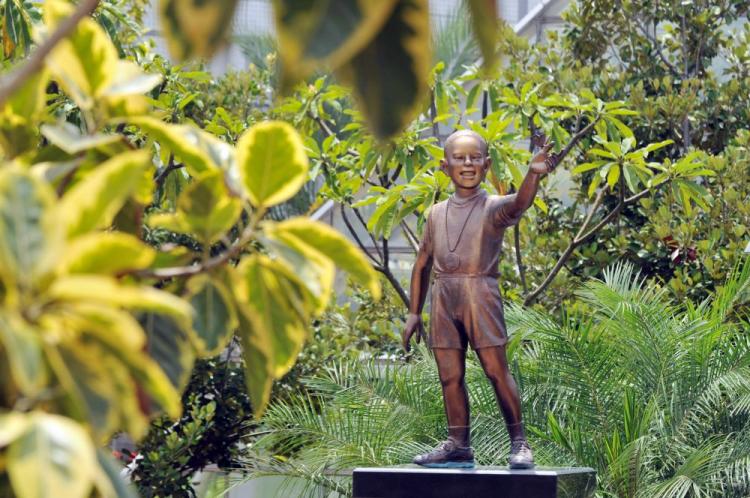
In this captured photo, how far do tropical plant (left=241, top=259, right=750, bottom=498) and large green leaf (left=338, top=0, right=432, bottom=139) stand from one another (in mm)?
6563

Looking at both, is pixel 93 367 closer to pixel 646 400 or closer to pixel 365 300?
pixel 646 400

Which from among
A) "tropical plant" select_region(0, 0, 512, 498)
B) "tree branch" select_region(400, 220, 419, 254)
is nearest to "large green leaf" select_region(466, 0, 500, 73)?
"tropical plant" select_region(0, 0, 512, 498)

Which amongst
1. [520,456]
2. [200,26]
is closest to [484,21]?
[200,26]

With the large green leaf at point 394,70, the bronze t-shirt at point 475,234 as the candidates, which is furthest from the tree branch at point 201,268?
the bronze t-shirt at point 475,234

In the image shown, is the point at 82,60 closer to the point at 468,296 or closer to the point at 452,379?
the point at 468,296

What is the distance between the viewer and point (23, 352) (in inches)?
49.2

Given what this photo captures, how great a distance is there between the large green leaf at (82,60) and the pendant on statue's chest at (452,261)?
421 centimetres

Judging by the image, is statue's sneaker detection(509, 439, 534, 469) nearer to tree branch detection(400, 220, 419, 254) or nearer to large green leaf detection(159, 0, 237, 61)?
tree branch detection(400, 220, 419, 254)

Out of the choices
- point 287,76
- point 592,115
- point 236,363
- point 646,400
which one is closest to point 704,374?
point 646,400

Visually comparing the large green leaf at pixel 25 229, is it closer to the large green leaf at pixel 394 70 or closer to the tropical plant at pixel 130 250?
the tropical plant at pixel 130 250

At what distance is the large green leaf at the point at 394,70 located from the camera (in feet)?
3.94

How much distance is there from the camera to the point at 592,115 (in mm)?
9250

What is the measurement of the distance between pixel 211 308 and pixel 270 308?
82 mm

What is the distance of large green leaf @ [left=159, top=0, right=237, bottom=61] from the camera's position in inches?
46.9
